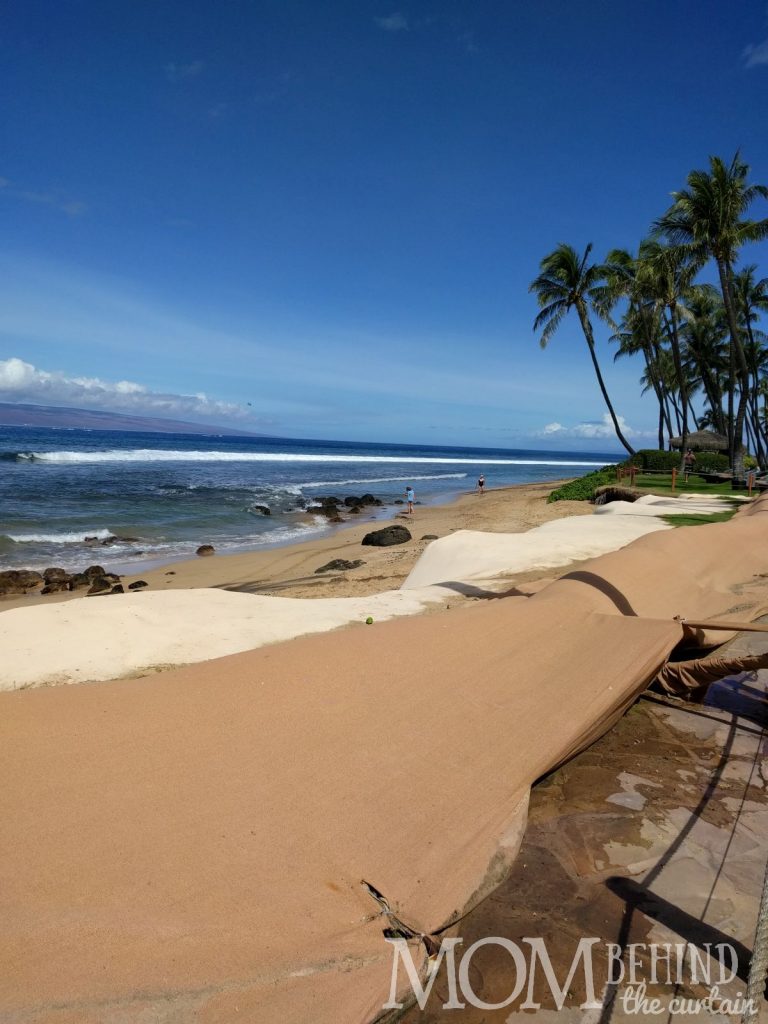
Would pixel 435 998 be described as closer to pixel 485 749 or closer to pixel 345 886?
pixel 345 886

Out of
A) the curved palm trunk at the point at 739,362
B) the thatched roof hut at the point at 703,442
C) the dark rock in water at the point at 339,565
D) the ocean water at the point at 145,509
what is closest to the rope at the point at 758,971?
the dark rock in water at the point at 339,565

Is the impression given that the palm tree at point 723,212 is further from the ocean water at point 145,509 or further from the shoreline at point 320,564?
the ocean water at point 145,509

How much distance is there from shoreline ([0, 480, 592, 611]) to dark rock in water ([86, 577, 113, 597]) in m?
0.35

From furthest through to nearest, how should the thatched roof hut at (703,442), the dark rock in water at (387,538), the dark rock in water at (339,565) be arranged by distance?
the thatched roof hut at (703,442)
the dark rock in water at (387,538)
the dark rock in water at (339,565)

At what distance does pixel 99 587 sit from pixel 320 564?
221 inches

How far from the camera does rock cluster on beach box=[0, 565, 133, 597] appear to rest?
512 inches

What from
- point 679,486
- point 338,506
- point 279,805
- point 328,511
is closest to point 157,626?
point 279,805

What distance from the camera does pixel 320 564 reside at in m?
16.2

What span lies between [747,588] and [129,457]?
197ft

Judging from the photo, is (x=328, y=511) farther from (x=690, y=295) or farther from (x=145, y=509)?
(x=690, y=295)

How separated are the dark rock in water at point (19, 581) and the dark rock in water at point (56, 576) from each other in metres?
0.19

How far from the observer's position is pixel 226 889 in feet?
8.64

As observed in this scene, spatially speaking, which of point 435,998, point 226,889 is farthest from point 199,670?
point 435,998

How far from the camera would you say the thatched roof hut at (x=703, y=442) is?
35.4 meters
